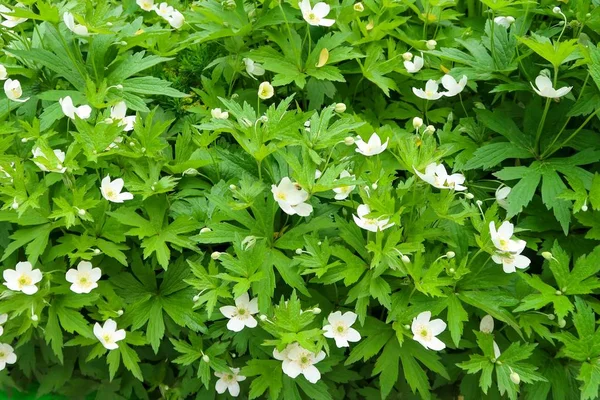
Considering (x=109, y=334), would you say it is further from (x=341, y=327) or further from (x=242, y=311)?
(x=341, y=327)

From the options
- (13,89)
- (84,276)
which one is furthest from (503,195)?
(13,89)

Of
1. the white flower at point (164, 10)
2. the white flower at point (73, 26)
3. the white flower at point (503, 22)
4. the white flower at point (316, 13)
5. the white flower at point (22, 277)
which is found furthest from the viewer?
the white flower at point (164, 10)

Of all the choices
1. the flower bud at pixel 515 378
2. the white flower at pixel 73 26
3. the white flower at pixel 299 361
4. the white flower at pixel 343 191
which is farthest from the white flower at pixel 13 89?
the flower bud at pixel 515 378

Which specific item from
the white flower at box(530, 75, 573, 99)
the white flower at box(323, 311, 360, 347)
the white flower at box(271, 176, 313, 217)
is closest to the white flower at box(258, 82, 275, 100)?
the white flower at box(271, 176, 313, 217)

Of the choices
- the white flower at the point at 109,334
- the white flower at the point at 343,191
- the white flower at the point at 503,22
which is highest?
the white flower at the point at 503,22

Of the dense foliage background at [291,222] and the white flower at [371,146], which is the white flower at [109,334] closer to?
the dense foliage background at [291,222]
